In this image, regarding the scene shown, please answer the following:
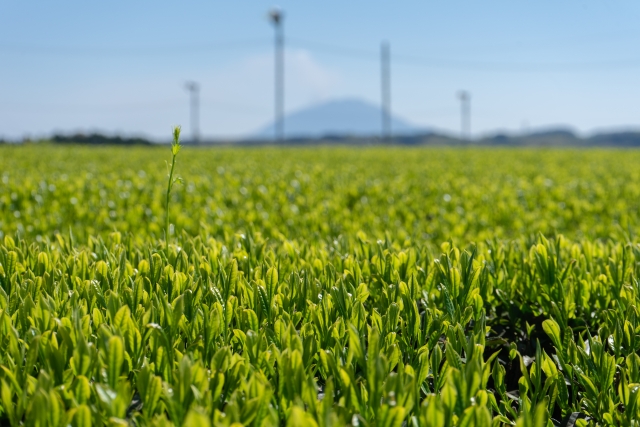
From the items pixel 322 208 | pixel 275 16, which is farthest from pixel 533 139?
pixel 322 208

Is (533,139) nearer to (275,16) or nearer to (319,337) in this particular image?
(275,16)

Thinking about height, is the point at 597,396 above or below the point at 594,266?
below

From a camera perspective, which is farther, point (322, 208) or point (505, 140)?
point (505, 140)

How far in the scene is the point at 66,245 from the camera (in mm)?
3693

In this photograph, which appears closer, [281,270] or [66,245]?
[281,270]

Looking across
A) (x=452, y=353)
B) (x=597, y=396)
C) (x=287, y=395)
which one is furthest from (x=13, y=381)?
(x=597, y=396)

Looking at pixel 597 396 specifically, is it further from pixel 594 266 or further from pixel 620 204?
pixel 620 204

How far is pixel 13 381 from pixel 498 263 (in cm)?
248

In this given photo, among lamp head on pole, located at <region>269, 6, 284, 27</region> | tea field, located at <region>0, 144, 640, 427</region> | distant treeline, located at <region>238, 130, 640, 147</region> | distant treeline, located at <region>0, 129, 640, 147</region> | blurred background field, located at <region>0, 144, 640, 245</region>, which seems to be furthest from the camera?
distant treeline, located at <region>238, 130, 640, 147</region>

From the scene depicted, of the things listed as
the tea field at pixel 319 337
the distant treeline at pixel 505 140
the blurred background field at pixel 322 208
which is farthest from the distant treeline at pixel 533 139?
the tea field at pixel 319 337

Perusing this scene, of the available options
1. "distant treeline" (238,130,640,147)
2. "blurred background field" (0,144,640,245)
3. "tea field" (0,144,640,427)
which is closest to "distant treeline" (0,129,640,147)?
"distant treeline" (238,130,640,147)

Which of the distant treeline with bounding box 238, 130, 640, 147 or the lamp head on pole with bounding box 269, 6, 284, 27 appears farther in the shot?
the distant treeline with bounding box 238, 130, 640, 147

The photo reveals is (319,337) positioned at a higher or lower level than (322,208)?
lower

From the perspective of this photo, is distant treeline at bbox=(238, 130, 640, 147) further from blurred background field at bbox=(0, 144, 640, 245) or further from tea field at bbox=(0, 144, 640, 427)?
tea field at bbox=(0, 144, 640, 427)
